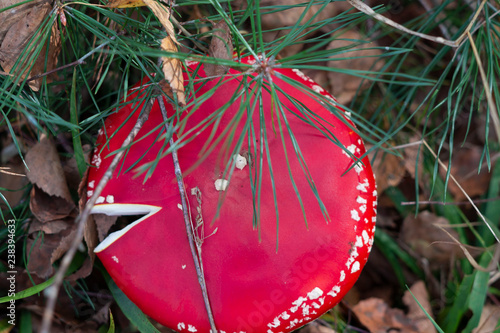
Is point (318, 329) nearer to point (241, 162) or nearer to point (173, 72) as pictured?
point (241, 162)

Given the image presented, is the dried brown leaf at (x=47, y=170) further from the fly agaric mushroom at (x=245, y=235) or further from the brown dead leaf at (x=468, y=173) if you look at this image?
the brown dead leaf at (x=468, y=173)

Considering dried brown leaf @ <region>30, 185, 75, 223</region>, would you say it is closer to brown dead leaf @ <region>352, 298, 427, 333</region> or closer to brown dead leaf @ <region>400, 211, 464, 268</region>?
brown dead leaf @ <region>352, 298, 427, 333</region>

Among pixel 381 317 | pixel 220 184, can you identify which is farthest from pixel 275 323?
pixel 381 317

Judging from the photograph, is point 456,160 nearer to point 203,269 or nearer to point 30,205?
point 203,269

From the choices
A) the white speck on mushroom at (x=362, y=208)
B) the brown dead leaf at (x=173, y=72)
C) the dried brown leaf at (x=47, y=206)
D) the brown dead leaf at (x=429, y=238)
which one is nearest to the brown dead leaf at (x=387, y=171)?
the brown dead leaf at (x=429, y=238)

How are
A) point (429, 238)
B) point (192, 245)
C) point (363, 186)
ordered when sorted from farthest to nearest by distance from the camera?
point (429, 238)
point (363, 186)
point (192, 245)

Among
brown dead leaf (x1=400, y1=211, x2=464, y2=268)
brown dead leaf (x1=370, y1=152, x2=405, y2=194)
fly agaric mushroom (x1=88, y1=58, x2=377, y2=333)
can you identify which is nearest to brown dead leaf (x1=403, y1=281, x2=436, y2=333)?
brown dead leaf (x1=400, y1=211, x2=464, y2=268)

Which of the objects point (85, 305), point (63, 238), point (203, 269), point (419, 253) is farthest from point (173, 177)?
point (419, 253)
